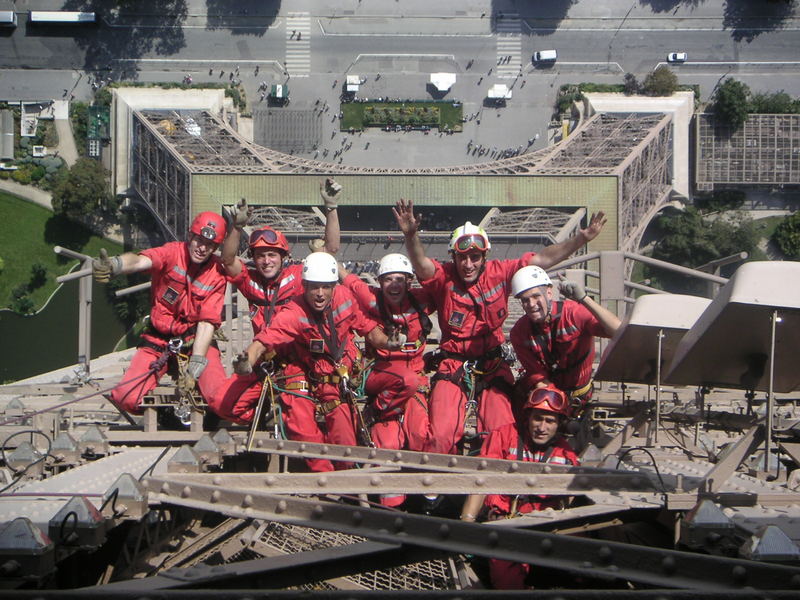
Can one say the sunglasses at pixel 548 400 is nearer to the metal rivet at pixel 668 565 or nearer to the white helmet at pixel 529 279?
the white helmet at pixel 529 279

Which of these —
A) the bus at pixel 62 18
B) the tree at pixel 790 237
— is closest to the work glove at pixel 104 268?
the tree at pixel 790 237

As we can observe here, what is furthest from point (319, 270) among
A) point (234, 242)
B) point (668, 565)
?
point (668, 565)

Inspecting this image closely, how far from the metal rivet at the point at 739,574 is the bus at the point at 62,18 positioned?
56856 millimetres

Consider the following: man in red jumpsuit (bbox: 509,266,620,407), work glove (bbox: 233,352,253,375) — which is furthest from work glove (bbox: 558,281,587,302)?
work glove (bbox: 233,352,253,375)

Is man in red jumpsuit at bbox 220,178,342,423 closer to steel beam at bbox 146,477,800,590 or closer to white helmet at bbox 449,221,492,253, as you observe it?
white helmet at bbox 449,221,492,253

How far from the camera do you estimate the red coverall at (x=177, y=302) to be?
38.2ft

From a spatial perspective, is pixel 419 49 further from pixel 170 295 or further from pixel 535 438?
pixel 535 438

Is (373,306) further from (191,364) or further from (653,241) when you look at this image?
(653,241)

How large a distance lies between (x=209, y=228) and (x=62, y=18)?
4950 centimetres

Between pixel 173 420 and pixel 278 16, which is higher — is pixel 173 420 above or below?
below

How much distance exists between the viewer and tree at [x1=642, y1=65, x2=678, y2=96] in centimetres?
5528

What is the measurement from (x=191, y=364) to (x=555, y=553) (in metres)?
6.97

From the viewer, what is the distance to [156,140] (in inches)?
2207

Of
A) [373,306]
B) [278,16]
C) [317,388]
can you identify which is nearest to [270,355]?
A: [317,388]
